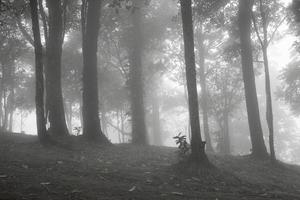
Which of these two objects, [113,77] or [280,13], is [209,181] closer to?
[280,13]

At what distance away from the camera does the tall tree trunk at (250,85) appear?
16.6 meters

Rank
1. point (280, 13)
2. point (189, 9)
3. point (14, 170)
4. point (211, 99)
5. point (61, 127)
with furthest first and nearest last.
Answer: point (211, 99) < point (280, 13) < point (61, 127) < point (189, 9) < point (14, 170)

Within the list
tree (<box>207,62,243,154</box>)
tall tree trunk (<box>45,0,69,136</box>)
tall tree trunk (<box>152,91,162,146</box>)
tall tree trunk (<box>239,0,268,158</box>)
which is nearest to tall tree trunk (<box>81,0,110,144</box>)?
tall tree trunk (<box>45,0,69,136</box>)

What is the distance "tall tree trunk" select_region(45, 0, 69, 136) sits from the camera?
53.2ft

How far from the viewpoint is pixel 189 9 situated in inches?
459

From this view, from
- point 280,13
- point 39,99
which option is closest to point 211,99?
point 280,13

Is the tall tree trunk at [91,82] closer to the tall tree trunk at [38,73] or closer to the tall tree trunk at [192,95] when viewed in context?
the tall tree trunk at [38,73]

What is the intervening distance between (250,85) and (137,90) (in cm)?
729

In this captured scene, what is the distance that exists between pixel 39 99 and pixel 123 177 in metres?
5.14

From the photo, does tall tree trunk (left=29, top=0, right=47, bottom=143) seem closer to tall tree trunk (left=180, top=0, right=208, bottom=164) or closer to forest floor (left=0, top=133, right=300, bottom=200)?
forest floor (left=0, top=133, right=300, bottom=200)

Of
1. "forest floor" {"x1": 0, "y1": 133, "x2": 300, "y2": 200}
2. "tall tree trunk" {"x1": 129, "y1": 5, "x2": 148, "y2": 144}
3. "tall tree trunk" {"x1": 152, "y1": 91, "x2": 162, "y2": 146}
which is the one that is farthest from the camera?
"tall tree trunk" {"x1": 152, "y1": 91, "x2": 162, "y2": 146}

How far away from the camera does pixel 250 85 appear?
55.4 feet

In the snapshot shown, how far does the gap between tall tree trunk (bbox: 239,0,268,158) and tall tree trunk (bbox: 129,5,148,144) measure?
20.7ft

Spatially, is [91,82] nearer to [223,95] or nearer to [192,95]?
[192,95]
